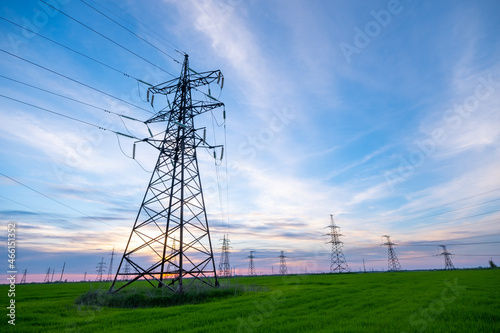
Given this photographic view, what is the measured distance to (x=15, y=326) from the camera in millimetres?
9320

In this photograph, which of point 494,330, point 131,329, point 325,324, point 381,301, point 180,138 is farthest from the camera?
point 180,138

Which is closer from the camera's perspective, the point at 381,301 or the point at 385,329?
the point at 385,329

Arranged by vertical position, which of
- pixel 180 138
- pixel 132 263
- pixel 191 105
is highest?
pixel 191 105

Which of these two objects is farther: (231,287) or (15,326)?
(231,287)

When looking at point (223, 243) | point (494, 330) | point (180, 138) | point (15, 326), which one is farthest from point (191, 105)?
point (223, 243)

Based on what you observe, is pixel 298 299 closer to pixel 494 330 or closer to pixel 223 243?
pixel 494 330

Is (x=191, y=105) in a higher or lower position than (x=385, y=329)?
higher

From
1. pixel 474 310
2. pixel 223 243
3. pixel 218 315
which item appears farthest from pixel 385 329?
pixel 223 243

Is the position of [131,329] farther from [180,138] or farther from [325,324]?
[180,138]

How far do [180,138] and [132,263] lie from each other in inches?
370

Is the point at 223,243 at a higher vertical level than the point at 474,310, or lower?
higher

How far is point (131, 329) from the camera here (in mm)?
9078

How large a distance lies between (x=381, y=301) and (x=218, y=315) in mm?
10264

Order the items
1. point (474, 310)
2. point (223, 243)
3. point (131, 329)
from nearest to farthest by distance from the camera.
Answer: point (131, 329) < point (474, 310) < point (223, 243)
